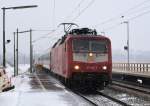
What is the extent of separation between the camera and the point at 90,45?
26.3 m

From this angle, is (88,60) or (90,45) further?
(90,45)

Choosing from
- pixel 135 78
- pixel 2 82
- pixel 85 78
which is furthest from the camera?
pixel 135 78

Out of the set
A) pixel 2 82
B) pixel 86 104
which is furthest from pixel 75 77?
pixel 86 104

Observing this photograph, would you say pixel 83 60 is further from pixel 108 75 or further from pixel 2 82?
pixel 2 82

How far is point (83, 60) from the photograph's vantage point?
25828 mm

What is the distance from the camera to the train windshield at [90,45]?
2616 cm

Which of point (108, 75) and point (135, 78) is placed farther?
point (135, 78)

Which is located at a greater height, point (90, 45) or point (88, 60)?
point (90, 45)

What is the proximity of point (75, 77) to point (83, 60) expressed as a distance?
101cm

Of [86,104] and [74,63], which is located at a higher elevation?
[74,63]

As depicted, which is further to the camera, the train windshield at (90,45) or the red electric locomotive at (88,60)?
the train windshield at (90,45)

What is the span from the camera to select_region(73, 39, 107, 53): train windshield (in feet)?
85.8

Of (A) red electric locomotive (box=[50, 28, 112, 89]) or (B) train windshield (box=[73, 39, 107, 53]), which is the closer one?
(A) red electric locomotive (box=[50, 28, 112, 89])

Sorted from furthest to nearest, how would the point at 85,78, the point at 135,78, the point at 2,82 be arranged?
1. the point at 135,78
2. the point at 2,82
3. the point at 85,78
